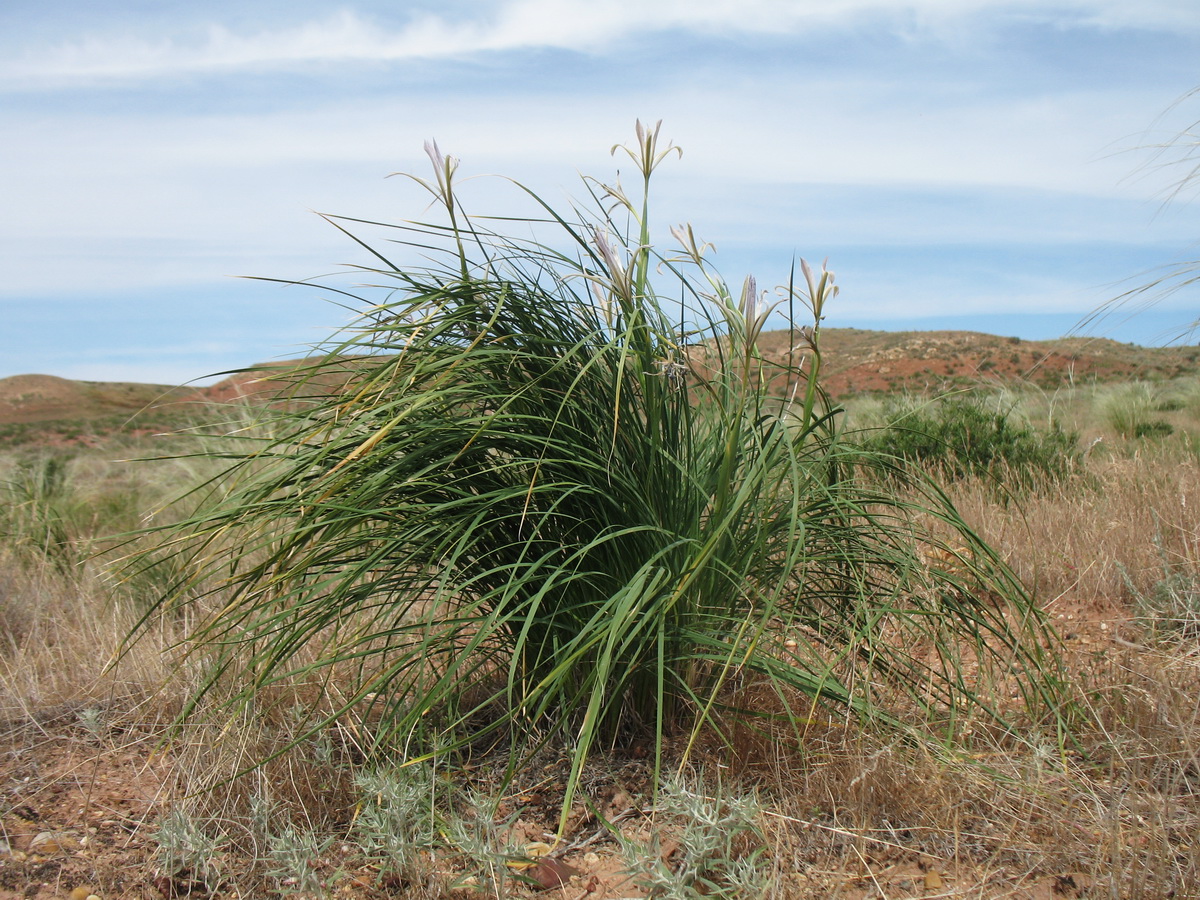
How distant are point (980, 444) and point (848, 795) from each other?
492cm

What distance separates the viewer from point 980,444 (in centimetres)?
650

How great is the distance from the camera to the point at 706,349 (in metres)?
2.51

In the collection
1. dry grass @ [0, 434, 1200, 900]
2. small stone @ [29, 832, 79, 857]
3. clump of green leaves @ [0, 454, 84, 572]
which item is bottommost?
small stone @ [29, 832, 79, 857]

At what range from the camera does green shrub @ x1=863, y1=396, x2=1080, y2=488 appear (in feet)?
20.1

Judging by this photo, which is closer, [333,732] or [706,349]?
[706,349]

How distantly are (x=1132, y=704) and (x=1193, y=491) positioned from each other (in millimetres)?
2485

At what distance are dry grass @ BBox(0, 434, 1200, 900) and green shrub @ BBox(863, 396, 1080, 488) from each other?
9.61 ft

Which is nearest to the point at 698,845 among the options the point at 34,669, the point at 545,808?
the point at 545,808

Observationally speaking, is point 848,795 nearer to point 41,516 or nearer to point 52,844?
point 52,844

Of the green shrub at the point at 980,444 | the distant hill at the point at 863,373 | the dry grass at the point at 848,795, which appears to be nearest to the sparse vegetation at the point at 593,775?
the dry grass at the point at 848,795

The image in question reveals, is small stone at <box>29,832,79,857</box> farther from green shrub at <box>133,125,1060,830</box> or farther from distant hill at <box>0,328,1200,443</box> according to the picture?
distant hill at <box>0,328,1200,443</box>

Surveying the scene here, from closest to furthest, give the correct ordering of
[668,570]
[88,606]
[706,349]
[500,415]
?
[500,415], [668,570], [706,349], [88,606]

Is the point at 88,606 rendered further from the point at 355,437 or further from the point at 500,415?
the point at 500,415

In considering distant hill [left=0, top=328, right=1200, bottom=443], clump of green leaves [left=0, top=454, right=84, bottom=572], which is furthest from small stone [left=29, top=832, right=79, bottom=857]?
distant hill [left=0, top=328, right=1200, bottom=443]
